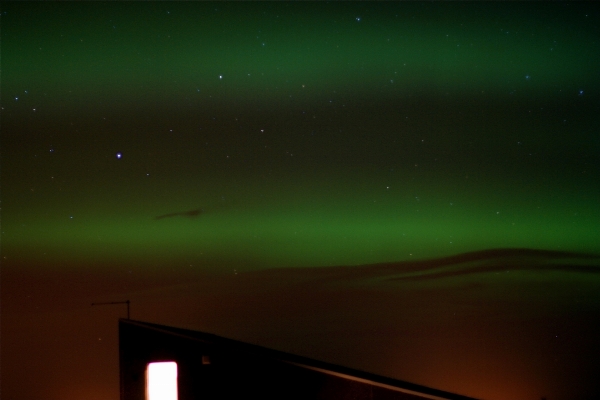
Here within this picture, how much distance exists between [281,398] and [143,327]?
8.61 feet

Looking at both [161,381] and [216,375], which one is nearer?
[216,375]

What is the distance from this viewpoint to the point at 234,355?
6898 millimetres

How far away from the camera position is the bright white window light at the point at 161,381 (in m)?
7.37

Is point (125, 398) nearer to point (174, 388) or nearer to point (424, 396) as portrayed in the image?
point (174, 388)

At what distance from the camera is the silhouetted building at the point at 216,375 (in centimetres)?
576

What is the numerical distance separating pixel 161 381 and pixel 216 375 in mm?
841

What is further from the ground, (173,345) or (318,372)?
(173,345)

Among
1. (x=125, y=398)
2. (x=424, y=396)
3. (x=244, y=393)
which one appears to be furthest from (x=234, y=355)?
(x=424, y=396)

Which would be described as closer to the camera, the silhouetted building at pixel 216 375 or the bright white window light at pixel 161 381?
the silhouetted building at pixel 216 375

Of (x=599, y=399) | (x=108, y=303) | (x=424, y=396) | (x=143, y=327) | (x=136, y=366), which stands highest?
(x=108, y=303)

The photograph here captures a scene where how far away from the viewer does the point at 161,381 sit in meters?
7.46

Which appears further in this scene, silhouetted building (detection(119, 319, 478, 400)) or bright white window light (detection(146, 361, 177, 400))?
bright white window light (detection(146, 361, 177, 400))

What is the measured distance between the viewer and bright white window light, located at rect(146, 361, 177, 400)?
7.37 meters

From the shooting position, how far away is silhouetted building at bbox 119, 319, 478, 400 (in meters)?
5.76
